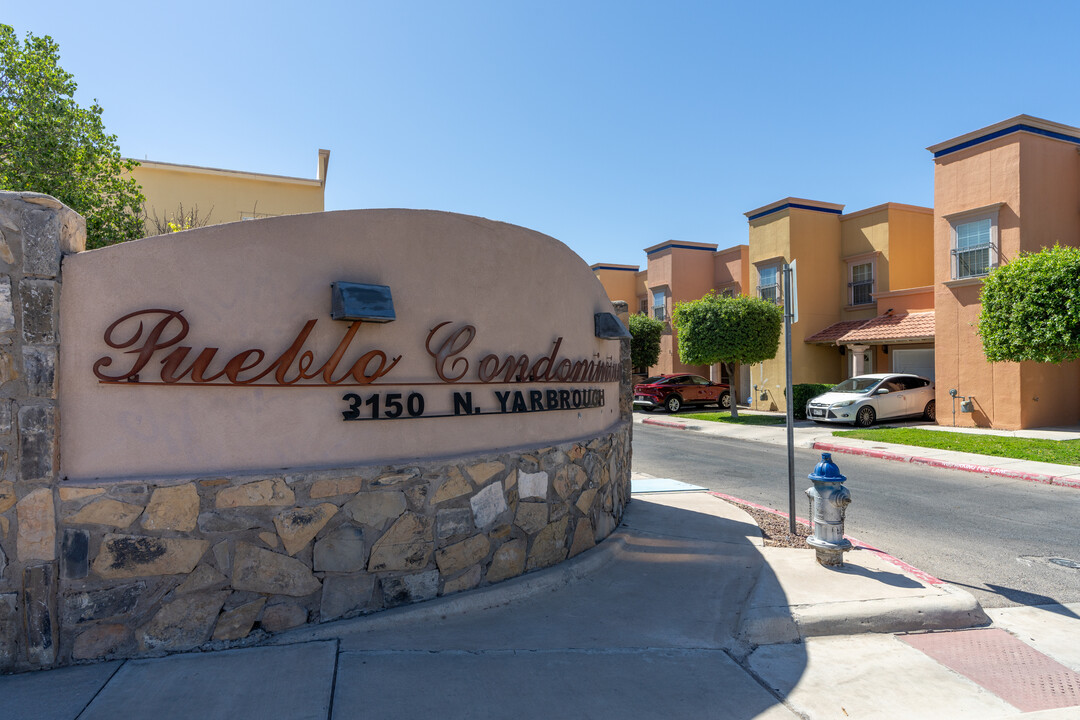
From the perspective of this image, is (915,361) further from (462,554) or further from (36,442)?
(36,442)

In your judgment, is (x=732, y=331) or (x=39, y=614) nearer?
(x=39, y=614)

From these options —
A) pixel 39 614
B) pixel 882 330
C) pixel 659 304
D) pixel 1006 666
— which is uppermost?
pixel 659 304

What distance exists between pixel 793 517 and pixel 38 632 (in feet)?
21.3

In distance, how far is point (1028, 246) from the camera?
1697cm

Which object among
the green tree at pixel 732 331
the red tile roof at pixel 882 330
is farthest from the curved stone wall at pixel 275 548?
the red tile roof at pixel 882 330

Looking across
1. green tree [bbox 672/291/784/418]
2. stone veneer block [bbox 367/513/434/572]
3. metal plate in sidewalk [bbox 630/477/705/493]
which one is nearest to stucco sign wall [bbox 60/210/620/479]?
stone veneer block [bbox 367/513/434/572]

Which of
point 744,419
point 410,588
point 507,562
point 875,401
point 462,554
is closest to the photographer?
point 410,588

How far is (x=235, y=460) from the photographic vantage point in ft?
13.6

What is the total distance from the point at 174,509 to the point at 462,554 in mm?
1929

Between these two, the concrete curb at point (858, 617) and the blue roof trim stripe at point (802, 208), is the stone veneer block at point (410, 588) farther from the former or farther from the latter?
the blue roof trim stripe at point (802, 208)

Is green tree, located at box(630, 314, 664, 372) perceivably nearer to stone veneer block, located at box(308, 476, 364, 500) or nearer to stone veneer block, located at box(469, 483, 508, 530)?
stone veneer block, located at box(469, 483, 508, 530)

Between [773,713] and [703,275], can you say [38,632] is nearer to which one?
[773,713]

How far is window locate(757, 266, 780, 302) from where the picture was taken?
85.9 ft

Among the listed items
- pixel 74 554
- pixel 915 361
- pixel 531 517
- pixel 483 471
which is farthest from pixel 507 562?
pixel 915 361
